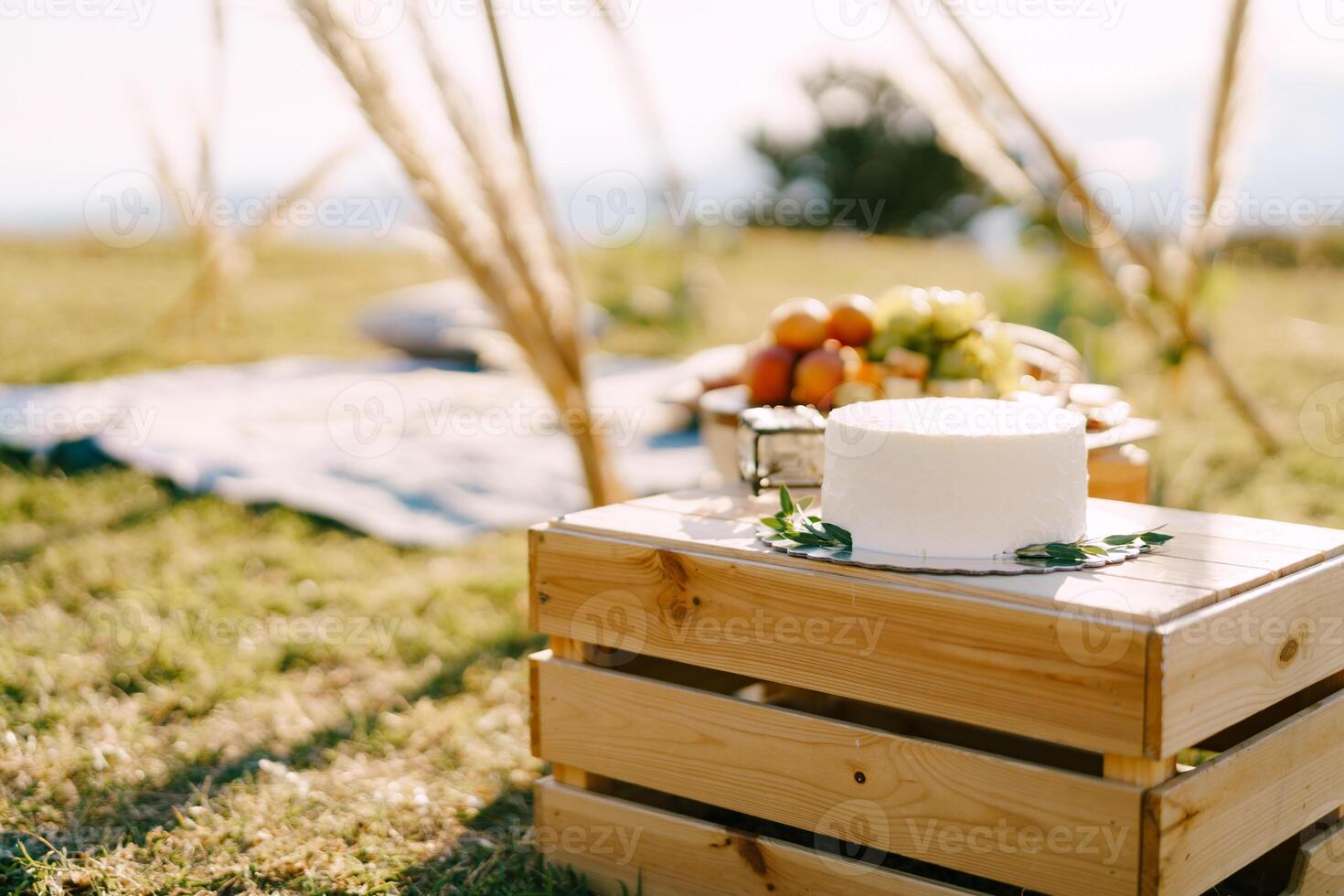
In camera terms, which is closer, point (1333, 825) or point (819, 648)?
point (819, 648)

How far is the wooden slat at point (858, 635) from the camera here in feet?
4.32

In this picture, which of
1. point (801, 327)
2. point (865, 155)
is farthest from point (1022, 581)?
point (865, 155)

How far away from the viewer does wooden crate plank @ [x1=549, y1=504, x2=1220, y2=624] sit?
1.33 m

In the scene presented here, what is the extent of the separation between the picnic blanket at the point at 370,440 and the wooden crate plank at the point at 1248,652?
1.74m

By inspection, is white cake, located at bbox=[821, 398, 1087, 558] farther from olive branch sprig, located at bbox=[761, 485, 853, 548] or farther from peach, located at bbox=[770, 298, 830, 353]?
peach, located at bbox=[770, 298, 830, 353]

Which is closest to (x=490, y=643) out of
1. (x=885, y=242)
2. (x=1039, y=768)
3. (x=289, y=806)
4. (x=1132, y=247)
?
(x=289, y=806)

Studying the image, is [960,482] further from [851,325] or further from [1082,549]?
[851,325]

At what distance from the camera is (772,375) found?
2314 mm

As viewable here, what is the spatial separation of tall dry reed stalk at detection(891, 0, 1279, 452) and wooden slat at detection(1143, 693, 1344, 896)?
2.19 metres

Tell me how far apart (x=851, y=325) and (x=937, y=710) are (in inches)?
43.6

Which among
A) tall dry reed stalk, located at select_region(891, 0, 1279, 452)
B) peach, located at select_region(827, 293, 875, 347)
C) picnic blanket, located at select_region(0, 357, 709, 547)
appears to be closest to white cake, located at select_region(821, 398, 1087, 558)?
peach, located at select_region(827, 293, 875, 347)

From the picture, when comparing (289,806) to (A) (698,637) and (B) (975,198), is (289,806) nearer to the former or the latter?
(A) (698,637)

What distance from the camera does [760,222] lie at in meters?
12.6

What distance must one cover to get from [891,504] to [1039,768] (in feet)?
1.16
